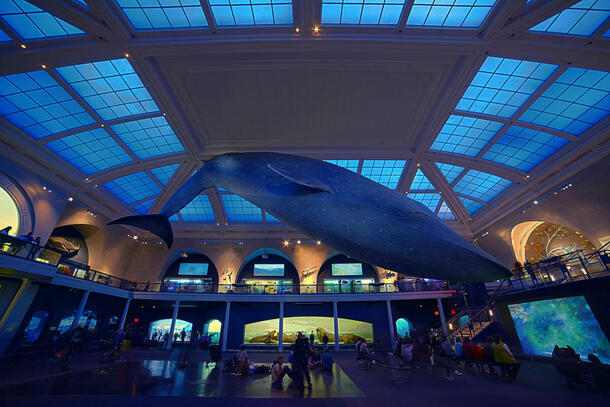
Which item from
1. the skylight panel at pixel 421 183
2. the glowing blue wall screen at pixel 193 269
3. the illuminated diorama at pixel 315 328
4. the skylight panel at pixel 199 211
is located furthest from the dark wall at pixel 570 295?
the glowing blue wall screen at pixel 193 269

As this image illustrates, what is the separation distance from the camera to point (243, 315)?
Answer: 21391mm

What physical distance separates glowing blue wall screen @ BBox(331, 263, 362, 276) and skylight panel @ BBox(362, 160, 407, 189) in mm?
10301

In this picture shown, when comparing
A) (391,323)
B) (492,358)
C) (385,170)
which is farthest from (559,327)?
(385,170)

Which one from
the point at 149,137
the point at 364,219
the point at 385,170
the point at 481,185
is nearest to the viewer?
the point at 364,219

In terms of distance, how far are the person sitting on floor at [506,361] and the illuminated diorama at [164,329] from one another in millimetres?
23734

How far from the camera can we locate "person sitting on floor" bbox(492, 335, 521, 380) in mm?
7926

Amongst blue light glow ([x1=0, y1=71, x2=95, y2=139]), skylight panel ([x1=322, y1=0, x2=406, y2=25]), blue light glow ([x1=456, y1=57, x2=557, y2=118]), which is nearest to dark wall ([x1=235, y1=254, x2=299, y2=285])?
blue light glow ([x1=0, y1=71, x2=95, y2=139])

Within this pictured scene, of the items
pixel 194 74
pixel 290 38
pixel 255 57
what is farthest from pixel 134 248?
pixel 290 38

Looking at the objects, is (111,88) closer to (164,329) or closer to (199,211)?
(199,211)

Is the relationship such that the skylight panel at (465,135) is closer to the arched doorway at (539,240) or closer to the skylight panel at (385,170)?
the skylight panel at (385,170)

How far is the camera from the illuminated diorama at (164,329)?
2350 centimetres

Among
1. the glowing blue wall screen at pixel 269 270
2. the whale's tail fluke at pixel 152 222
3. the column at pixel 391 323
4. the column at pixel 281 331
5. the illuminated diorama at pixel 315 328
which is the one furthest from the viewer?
the glowing blue wall screen at pixel 269 270

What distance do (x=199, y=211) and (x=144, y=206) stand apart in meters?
4.83

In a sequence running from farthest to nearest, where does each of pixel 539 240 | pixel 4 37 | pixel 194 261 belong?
pixel 194 261, pixel 539 240, pixel 4 37
